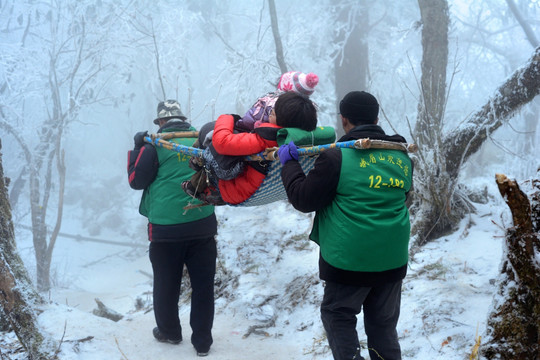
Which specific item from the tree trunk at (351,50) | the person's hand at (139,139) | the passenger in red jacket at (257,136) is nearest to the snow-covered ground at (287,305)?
the passenger in red jacket at (257,136)

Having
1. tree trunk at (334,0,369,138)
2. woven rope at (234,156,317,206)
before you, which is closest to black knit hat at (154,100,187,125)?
woven rope at (234,156,317,206)

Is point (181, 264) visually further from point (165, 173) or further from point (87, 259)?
point (87, 259)

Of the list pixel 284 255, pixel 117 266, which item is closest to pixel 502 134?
pixel 117 266

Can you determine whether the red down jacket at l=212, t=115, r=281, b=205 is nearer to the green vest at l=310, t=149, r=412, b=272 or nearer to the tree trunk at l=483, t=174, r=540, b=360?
the green vest at l=310, t=149, r=412, b=272

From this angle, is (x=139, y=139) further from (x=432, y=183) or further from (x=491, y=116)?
(x=491, y=116)

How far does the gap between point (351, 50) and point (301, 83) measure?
1142 centimetres

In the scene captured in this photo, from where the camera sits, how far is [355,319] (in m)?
2.35

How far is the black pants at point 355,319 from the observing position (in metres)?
2.28

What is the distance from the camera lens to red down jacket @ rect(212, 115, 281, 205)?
259 cm

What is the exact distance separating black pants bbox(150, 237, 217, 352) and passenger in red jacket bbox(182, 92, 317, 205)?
1157 mm

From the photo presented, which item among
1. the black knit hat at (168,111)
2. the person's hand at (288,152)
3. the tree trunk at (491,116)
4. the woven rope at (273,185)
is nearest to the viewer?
the person's hand at (288,152)

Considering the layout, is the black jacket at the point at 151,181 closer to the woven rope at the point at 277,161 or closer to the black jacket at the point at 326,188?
the woven rope at the point at 277,161

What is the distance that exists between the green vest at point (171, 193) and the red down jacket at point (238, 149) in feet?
2.82

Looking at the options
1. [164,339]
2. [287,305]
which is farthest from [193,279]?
[287,305]
